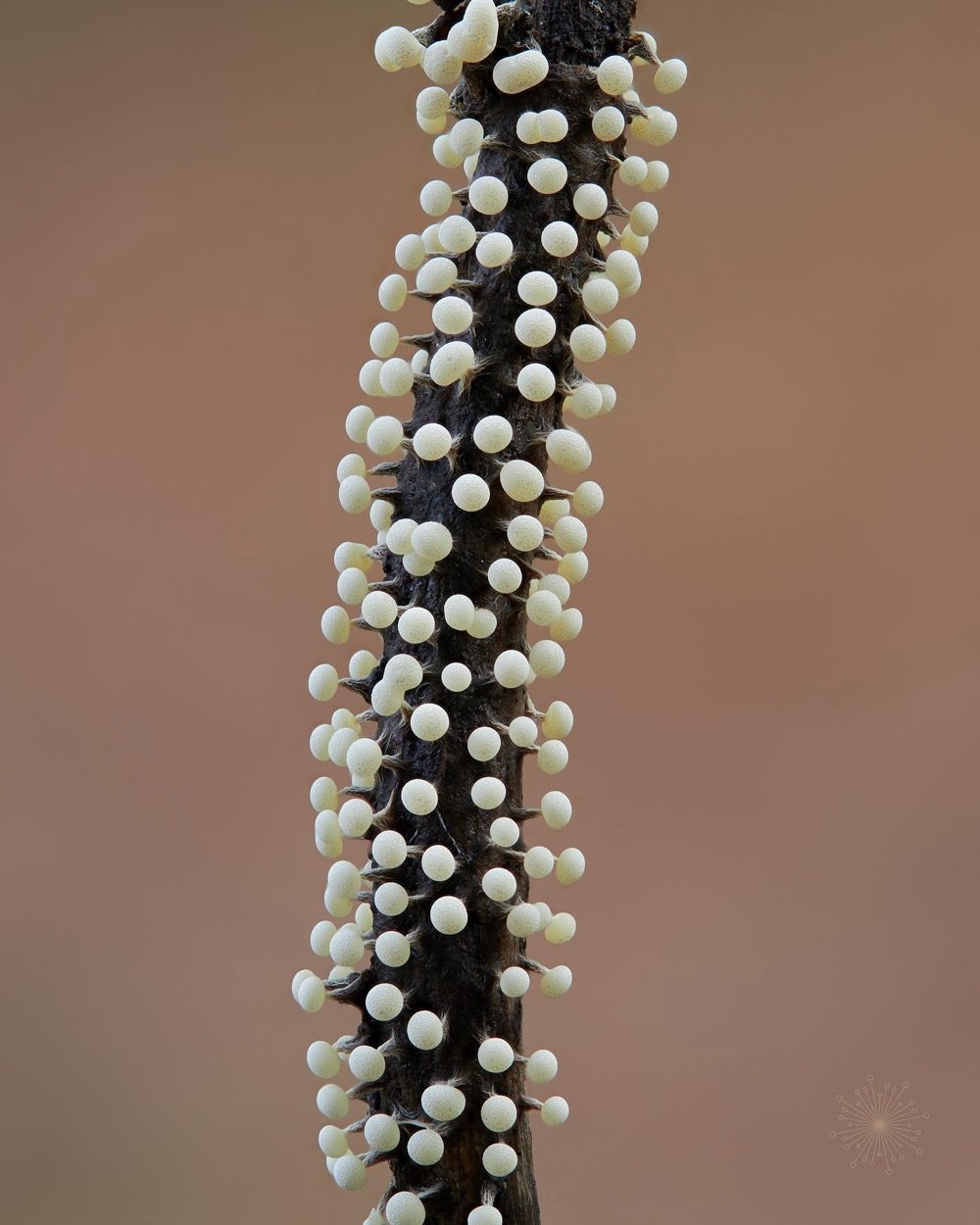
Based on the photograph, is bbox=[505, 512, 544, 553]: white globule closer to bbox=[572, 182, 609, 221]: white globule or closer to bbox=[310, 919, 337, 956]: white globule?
bbox=[572, 182, 609, 221]: white globule

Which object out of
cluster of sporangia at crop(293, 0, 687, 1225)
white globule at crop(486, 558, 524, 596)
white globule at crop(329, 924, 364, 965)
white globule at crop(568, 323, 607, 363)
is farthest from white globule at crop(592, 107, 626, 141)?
white globule at crop(329, 924, 364, 965)

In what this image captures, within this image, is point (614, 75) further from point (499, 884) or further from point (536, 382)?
point (499, 884)

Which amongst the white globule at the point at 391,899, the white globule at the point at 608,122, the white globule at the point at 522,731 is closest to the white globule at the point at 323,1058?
the white globule at the point at 391,899

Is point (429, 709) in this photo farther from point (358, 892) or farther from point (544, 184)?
point (544, 184)

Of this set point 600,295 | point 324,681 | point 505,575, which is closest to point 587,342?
point 600,295

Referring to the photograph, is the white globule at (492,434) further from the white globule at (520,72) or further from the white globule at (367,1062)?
the white globule at (367,1062)

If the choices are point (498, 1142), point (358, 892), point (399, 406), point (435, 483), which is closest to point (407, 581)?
point (435, 483)
